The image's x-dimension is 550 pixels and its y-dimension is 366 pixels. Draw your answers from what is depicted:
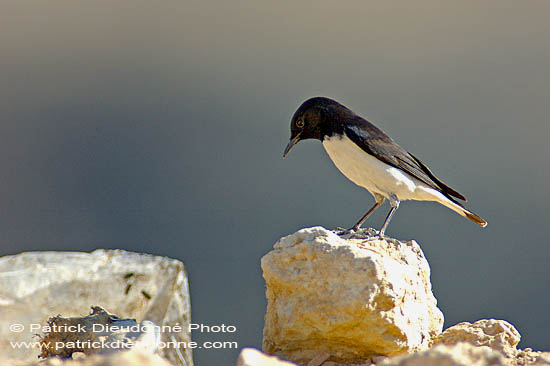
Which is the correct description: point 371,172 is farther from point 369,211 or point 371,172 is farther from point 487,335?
point 487,335

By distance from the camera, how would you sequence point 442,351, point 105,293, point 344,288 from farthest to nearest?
point 105,293 → point 344,288 → point 442,351

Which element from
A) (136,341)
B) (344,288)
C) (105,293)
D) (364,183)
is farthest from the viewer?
(364,183)

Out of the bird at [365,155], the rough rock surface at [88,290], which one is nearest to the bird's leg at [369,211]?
the bird at [365,155]

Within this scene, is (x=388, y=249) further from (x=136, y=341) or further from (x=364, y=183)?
(x=136, y=341)

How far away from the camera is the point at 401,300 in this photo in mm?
3779

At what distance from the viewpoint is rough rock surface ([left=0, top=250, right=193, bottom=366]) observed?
3785mm

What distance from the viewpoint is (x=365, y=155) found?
4.93 meters

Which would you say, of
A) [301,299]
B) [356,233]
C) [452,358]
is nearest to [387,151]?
[356,233]

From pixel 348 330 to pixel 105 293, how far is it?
1.62 metres

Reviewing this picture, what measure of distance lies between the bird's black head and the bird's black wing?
158 millimetres

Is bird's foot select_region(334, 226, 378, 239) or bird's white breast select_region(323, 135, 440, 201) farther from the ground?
bird's white breast select_region(323, 135, 440, 201)

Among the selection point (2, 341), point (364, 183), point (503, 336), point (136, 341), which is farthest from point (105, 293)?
point (503, 336)

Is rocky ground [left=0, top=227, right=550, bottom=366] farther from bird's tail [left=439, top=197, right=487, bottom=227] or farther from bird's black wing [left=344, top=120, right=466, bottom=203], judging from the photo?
bird's tail [left=439, top=197, right=487, bottom=227]

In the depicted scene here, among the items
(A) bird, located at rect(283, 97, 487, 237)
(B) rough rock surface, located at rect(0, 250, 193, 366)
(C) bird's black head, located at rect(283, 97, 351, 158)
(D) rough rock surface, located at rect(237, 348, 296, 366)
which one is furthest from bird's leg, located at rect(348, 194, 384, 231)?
(D) rough rock surface, located at rect(237, 348, 296, 366)
